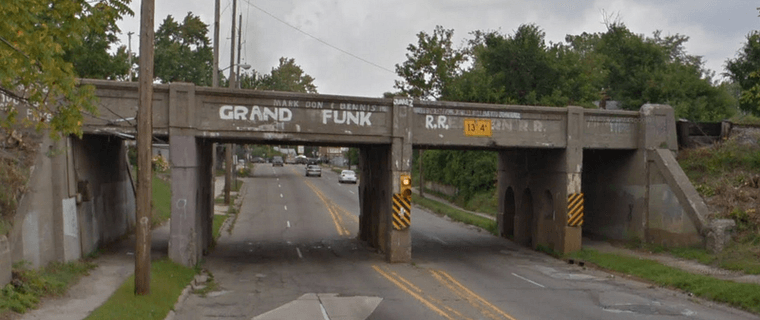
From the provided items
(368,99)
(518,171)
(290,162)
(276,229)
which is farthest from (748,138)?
(290,162)

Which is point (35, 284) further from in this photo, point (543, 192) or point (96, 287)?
point (543, 192)

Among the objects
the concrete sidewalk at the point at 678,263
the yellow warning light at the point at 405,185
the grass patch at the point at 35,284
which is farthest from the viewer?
the yellow warning light at the point at 405,185

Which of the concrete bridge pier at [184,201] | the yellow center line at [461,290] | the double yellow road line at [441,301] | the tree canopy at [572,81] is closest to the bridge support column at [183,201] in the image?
the concrete bridge pier at [184,201]

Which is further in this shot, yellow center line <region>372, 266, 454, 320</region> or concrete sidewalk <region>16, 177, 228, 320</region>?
yellow center line <region>372, 266, 454, 320</region>

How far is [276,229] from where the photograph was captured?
116 ft

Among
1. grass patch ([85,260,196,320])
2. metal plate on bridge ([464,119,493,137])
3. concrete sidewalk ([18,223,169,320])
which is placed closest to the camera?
grass patch ([85,260,196,320])

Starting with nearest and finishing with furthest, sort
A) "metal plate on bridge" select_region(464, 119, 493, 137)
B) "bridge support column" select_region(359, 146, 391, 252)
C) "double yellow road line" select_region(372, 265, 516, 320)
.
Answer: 1. "double yellow road line" select_region(372, 265, 516, 320)
2. "metal plate on bridge" select_region(464, 119, 493, 137)
3. "bridge support column" select_region(359, 146, 391, 252)

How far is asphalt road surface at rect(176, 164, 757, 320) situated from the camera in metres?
14.6

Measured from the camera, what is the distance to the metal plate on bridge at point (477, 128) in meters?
24.5

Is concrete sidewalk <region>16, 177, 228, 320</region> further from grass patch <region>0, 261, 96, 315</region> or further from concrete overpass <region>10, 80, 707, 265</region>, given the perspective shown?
concrete overpass <region>10, 80, 707, 265</region>

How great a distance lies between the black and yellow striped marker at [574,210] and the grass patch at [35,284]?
1638 cm

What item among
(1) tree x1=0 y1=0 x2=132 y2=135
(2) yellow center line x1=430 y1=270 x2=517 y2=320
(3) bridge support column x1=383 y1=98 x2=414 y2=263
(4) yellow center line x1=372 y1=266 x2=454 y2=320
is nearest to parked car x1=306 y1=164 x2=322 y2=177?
(3) bridge support column x1=383 y1=98 x2=414 y2=263

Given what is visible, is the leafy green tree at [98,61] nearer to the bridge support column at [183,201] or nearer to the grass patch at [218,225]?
the grass patch at [218,225]

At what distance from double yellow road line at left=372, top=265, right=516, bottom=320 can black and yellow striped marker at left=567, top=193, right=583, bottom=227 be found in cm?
653
